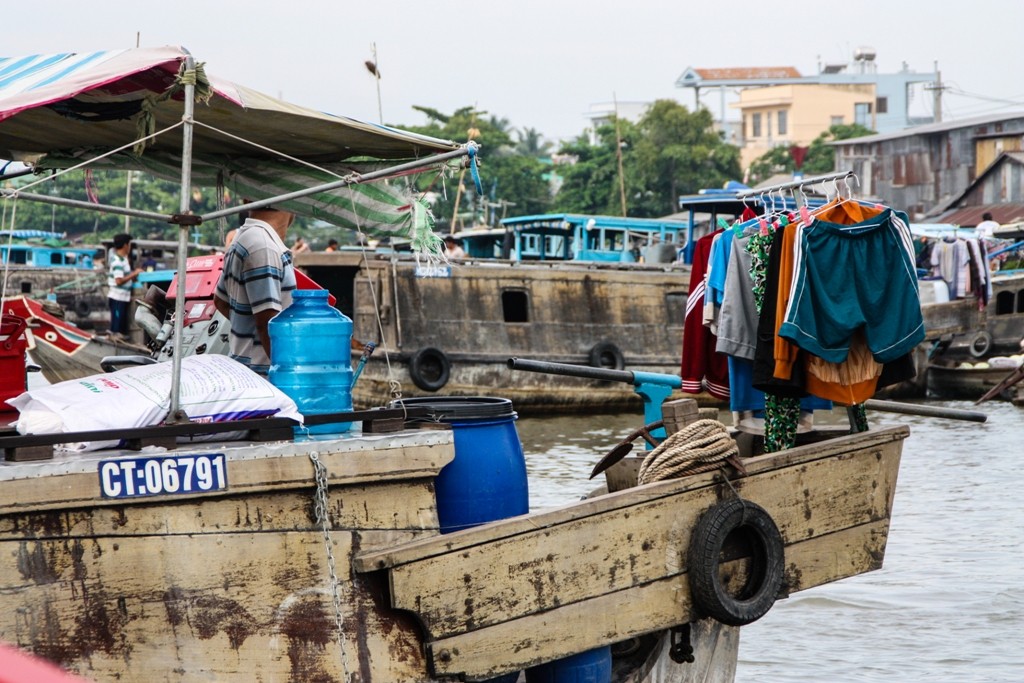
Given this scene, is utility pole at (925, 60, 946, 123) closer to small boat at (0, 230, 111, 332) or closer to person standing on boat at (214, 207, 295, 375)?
small boat at (0, 230, 111, 332)

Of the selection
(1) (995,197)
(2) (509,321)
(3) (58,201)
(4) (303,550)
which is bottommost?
(2) (509,321)

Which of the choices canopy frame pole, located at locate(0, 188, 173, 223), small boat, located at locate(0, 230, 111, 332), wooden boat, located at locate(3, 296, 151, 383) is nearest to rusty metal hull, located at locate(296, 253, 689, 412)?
wooden boat, located at locate(3, 296, 151, 383)

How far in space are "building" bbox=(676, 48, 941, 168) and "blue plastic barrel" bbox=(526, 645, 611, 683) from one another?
204ft

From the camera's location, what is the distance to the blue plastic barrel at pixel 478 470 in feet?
14.8

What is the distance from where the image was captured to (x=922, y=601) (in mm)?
8375

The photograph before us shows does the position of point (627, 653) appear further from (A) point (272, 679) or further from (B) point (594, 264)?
(B) point (594, 264)

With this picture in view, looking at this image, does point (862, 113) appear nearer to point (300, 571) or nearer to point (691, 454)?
point (691, 454)

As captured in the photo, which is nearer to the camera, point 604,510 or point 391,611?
point 391,611

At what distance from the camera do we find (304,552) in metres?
4.11

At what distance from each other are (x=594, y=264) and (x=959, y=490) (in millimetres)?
9085

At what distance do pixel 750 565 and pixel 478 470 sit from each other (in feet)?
4.04

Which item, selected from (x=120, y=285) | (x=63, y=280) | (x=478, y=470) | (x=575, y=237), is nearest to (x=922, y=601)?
(x=478, y=470)

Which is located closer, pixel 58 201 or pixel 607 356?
pixel 58 201

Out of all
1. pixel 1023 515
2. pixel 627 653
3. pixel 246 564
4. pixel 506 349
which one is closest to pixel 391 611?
pixel 246 564
